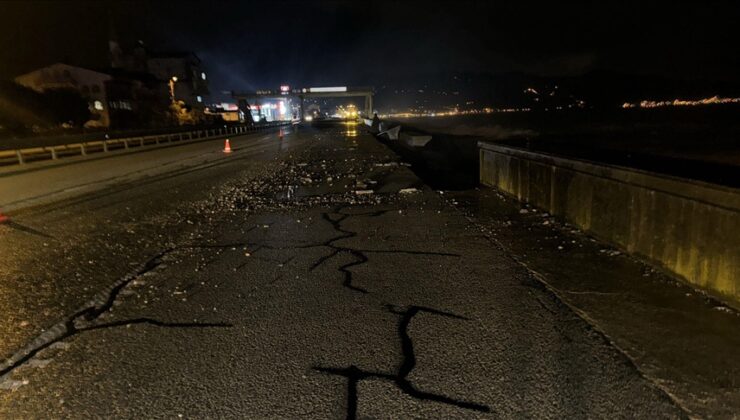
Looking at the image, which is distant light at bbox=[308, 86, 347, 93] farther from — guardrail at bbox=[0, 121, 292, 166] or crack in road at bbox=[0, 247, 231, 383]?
crack in road at bbox=[0, 247, 231, 383]

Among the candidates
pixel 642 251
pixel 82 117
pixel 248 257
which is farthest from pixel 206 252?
pixel 82 117

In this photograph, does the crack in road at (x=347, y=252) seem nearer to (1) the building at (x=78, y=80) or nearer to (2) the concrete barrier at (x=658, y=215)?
(2) the concrete barrier at (x=658, y=215)

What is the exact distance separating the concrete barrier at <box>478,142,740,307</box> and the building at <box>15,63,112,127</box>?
65.0m

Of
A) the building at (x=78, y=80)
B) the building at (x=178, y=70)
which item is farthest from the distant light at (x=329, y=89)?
the building at (x=78, y=80)

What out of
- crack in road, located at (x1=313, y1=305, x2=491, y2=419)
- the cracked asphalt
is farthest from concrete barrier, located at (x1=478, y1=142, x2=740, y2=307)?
crack in road, located at (x1=313, y1=305, x2=491, y2=419)

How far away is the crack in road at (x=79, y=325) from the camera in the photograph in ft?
12.8

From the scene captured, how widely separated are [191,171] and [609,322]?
17.5 metres

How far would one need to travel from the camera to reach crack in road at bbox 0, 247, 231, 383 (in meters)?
3.90

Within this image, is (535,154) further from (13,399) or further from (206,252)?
(13,399)

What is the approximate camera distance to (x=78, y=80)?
61.5 metres

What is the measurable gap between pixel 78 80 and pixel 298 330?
70230mm

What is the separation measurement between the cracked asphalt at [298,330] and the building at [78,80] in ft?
202

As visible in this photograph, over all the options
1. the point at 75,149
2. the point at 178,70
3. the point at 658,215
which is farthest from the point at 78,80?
the point at 658,215

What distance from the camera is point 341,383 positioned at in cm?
344
